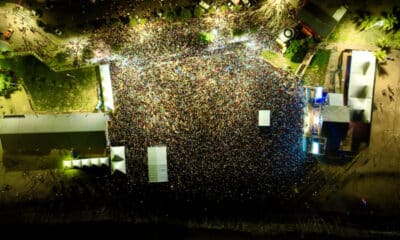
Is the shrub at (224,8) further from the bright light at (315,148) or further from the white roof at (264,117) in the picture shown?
the bright light at (315,148)

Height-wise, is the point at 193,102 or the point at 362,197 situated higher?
the point at 193,102

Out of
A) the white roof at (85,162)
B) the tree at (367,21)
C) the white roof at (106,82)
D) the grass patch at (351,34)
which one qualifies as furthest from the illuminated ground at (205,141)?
the tree at (367,21)

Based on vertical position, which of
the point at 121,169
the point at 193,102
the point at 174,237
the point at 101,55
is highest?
the point at 101,55

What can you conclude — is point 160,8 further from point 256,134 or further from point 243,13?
point 256,134

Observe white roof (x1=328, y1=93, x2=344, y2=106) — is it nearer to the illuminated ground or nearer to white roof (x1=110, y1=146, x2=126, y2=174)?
the illuminated ground

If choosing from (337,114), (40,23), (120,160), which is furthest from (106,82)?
(337,114)

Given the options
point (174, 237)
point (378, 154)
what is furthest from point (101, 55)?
point (378, 154)

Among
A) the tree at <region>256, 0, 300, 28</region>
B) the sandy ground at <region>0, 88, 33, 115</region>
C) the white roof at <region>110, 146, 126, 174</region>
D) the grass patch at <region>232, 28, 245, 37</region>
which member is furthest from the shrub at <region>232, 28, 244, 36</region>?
the sandy ground at <region>0, 88, 33, 115</region>
